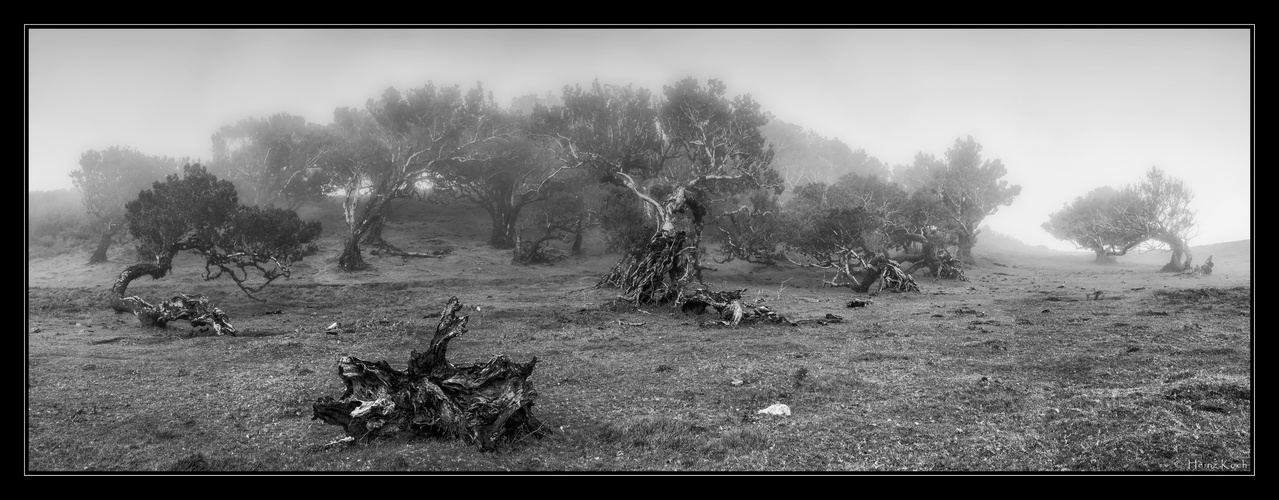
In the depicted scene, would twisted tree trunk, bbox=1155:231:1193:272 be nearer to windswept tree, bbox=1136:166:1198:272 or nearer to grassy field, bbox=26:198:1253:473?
windswept tree, bbox=1136:166:1198:272

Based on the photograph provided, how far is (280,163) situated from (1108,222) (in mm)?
79392

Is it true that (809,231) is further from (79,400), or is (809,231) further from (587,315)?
(79,400)

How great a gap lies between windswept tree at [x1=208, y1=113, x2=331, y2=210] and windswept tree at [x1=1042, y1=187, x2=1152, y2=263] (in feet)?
238

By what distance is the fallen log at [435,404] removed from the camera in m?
7.54

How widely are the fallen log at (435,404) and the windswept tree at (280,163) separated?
52.5 metres

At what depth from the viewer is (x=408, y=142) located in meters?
48.8

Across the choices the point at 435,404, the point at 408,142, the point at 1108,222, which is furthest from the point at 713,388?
the point at 1108,222

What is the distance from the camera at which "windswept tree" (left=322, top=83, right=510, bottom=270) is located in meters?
46.5

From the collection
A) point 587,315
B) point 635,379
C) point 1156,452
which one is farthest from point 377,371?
point 587,315

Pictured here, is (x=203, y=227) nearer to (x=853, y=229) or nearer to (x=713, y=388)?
(x=713, y=388)

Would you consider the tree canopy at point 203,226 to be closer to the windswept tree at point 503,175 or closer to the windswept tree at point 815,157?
the windswept tree at point 503,175

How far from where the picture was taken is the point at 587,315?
21375 millimetres

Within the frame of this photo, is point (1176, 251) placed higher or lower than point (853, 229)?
lower

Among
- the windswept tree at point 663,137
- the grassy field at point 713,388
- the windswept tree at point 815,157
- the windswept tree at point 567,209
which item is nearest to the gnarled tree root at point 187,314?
the grassy field at point 713,388
